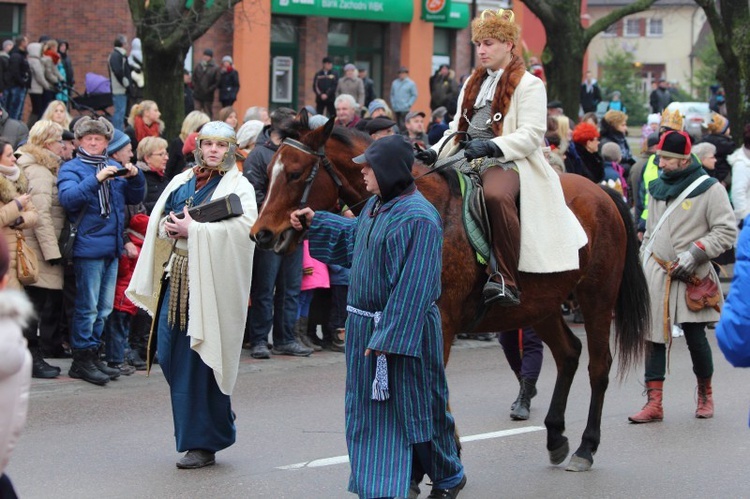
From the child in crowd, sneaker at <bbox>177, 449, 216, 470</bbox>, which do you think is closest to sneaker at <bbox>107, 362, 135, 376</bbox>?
the child in crowd

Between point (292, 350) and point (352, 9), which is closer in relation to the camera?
point (292, 350)

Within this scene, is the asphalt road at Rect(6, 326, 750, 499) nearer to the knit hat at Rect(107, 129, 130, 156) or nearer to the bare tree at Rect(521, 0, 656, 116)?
the knit hat at Rect(107, 129, 130, 156)

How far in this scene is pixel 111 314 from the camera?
10.4m

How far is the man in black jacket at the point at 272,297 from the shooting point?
1149cm

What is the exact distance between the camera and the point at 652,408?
9109mm

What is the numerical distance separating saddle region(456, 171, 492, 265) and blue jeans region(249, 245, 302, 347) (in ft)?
15.2

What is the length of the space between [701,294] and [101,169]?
15.8 feet

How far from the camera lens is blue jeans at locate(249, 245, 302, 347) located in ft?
37.8

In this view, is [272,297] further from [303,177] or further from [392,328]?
[392,328]

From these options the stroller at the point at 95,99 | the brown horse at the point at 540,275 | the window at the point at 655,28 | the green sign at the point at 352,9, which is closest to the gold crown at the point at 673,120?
the brown horse at the point at 540,275

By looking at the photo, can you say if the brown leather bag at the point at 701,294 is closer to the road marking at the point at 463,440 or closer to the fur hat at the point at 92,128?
the road marking at the point at 463,440

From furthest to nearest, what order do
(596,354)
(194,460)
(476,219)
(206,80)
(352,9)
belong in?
(352,9) → (206,80) → (596,354) → (194,460) → (476,219)

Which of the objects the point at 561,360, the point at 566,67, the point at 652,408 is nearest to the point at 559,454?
the point at 561,360

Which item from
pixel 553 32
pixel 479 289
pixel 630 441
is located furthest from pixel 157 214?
pixel 553 32
